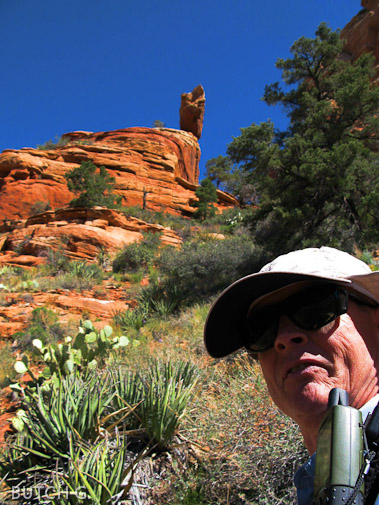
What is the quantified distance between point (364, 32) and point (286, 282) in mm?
45691

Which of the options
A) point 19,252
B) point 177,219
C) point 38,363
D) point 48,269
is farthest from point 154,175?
point 38,363

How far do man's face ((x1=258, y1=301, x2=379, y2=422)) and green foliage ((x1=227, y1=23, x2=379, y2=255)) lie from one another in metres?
9.64

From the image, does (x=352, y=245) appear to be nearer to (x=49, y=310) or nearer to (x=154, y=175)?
(x=49, y=310)

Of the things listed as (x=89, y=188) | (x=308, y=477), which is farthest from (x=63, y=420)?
(x=89, y=188)

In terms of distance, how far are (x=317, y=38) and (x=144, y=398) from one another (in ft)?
51.3

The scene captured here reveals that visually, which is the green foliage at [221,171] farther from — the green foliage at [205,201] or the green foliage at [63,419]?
the green foliage at [63,419]

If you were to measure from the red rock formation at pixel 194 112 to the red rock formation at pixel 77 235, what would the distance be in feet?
108

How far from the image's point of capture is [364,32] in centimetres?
3634

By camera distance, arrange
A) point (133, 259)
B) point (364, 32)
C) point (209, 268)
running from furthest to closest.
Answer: point (364, 32), point (133, 259), point (209, 268)

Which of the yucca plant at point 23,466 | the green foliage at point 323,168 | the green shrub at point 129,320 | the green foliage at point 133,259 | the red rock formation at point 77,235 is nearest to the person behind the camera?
the yucca plant at point 23,466

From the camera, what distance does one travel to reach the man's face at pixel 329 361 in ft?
3.84

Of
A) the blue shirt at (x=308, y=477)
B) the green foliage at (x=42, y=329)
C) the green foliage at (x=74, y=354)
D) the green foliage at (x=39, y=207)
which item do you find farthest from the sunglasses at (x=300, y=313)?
the green foliage at (x=39, y=207)

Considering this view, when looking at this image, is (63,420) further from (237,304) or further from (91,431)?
(237,304)

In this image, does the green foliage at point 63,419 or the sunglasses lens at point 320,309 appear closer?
the sunglasses lens at point 320,309
